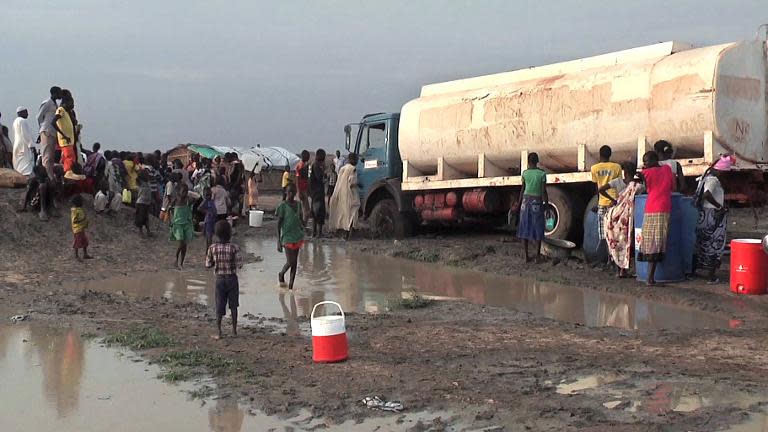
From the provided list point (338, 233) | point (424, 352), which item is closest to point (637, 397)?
point (424, 352)

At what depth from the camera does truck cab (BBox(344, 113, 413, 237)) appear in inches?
617

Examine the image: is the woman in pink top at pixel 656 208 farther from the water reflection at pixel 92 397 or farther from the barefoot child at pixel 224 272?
the water reflection at pixel 92 397

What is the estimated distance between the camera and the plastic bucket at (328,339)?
5.76m

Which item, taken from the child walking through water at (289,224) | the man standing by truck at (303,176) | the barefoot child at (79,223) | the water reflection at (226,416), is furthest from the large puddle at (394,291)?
the man standing by truck at (303,176)

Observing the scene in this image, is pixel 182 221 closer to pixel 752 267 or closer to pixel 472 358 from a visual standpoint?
pixel 472 358

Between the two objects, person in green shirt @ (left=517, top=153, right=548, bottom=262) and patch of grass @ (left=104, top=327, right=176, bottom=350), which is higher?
person in green shirt @ (left=517, top=153, right=548, bottom=262)

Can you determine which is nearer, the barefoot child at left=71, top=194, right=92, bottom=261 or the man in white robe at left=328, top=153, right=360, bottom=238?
the barefoot child at left=71, top=194, right=92, bottom=261

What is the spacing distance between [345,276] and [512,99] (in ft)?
14.4

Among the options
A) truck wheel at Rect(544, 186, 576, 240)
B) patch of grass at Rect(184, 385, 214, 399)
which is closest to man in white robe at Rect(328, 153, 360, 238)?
truck wheel at Rect(544, 186, 576, 240)

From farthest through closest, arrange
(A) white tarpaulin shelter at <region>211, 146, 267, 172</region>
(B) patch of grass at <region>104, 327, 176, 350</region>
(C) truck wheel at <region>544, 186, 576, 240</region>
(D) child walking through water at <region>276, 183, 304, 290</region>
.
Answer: (A) white tarpaulin shelter at <region>211, 146, 267, 172</region> < (C) truck wheel at <region>544, 186, 576, 240</region> < (D) child walking through water at <region>276, 183, 304, 290</region> < (B) patch of grass at <region>104, 327, 176, 350</region>

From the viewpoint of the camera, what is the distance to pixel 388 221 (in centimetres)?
1588

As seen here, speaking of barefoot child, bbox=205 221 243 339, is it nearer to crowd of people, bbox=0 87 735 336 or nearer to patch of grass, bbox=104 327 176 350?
crowd of people, bbox=0 87 735 336

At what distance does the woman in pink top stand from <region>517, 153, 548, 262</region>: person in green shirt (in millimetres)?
2194

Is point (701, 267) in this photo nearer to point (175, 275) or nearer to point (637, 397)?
point (637, 397)
